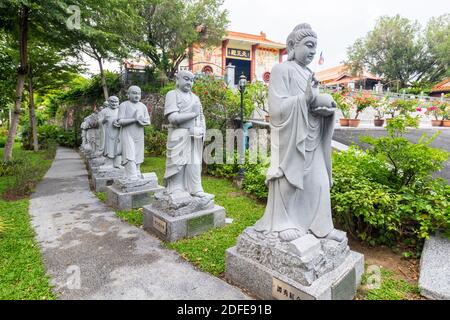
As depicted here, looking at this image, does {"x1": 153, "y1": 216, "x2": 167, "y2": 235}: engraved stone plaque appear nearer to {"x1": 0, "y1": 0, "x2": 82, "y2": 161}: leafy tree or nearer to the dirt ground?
the dirt ground

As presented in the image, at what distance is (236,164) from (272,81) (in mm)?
5928

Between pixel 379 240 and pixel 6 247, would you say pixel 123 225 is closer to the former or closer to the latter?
pixel 6 247

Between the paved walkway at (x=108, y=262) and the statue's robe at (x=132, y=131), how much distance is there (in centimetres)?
126

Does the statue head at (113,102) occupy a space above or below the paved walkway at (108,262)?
above

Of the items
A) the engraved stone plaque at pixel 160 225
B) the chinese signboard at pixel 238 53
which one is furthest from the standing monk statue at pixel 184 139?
the chinese signboard at pixel 238 53

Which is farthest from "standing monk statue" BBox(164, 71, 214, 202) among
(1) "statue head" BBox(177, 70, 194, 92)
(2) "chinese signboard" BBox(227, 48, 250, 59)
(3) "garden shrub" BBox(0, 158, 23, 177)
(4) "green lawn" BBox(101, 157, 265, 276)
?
(2) "chinese signboard" BBox(227, 48, 250, 59)

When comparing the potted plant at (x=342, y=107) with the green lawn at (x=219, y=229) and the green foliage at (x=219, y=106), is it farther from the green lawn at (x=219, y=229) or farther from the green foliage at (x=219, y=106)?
the green lawn at (x=219, y=229)

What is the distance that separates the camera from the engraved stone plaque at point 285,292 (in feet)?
8.02

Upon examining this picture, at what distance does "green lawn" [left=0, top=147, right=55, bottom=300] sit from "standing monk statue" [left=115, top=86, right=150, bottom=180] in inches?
82.0

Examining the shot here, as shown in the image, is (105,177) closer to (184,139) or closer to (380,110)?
(184,139)

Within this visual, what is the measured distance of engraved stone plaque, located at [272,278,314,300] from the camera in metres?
2.44

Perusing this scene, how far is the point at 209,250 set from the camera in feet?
13.0

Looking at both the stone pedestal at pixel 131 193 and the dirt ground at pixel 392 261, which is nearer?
the dirt ground at pixel 392 261

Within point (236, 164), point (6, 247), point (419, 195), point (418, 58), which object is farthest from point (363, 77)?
point (6, 247)
